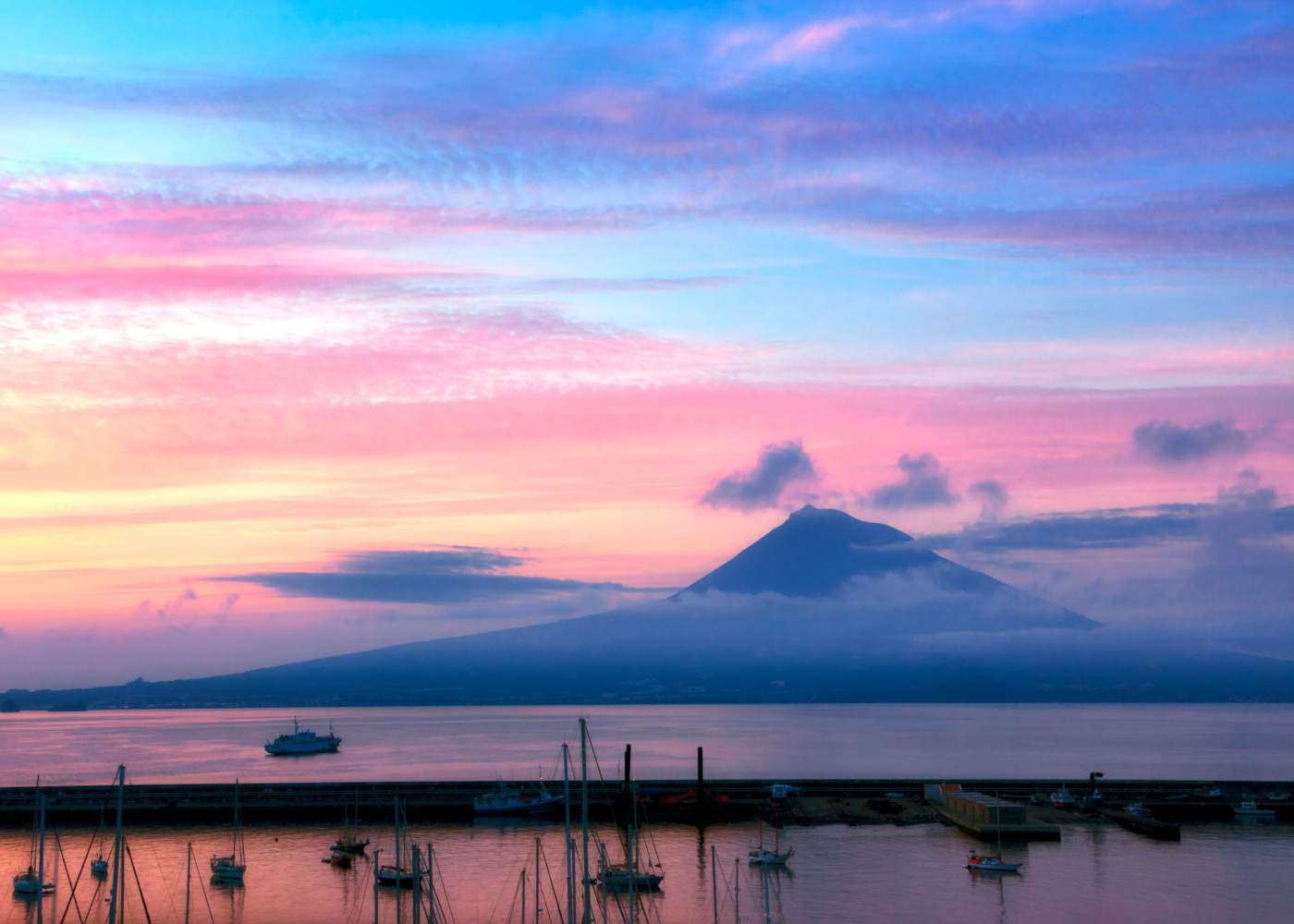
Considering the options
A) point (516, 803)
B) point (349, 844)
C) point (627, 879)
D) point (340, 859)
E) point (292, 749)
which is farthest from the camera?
point (292, 749)

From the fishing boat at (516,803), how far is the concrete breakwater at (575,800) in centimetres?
81

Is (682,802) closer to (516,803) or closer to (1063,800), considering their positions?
(516,803)

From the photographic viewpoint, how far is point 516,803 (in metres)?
67.2

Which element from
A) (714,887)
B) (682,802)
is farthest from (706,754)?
(714,887)

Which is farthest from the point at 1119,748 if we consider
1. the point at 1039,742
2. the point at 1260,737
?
the point at 1260,737

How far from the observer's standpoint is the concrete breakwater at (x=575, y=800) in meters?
64.5

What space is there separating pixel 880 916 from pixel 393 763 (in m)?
84.9

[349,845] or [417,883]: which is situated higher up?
[417,883]

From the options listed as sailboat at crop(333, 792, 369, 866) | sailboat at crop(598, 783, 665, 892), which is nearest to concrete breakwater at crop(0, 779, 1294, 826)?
sailboat at crop(333, 792, 369, 866)

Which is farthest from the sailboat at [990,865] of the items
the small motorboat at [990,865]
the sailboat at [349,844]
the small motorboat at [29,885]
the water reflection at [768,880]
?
the small motorboat at [29,885]

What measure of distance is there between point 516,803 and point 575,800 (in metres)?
2.99

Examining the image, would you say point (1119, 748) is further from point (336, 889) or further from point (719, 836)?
point (336, 889)

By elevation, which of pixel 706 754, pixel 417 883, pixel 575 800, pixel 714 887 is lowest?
pixel 706 754

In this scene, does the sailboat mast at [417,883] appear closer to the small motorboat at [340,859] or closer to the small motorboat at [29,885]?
the small motorboat at [340,859]
